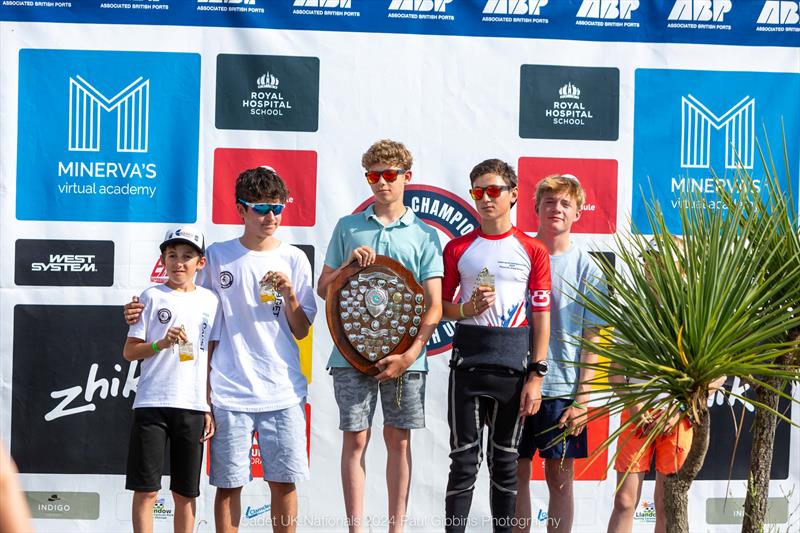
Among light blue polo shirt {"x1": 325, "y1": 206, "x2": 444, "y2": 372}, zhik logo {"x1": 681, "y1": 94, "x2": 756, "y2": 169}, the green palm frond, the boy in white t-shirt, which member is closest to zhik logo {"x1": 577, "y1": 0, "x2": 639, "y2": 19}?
zhik logo {"x1": 681, "y1": 94, "x2": 756, "y2": 169}

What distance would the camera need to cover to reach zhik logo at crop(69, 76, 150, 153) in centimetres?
479

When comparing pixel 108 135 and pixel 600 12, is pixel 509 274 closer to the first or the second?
pixel 600 12

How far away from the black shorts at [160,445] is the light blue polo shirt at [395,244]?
2.18ft

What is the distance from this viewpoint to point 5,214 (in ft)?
15.6

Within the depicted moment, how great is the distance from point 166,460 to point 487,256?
199cm

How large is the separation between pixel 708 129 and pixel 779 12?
2.35ft

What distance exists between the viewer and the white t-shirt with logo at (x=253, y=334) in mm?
3865

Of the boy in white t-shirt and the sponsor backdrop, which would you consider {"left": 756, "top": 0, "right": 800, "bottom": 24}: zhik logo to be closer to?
the sponsor backdrop

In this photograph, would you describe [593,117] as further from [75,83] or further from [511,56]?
[75,83]

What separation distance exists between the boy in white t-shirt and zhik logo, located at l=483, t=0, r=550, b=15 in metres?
2.01

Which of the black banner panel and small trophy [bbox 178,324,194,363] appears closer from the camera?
small trophy [bbox 178,324,194,363]

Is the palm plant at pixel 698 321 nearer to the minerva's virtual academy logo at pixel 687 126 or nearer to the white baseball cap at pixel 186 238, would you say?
the white baseball cap at pixel 186 238

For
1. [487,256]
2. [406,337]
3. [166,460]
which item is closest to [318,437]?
[166,460]

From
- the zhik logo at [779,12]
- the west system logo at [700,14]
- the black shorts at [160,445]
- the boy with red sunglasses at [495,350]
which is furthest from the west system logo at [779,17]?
the black shorts at [160,445]
